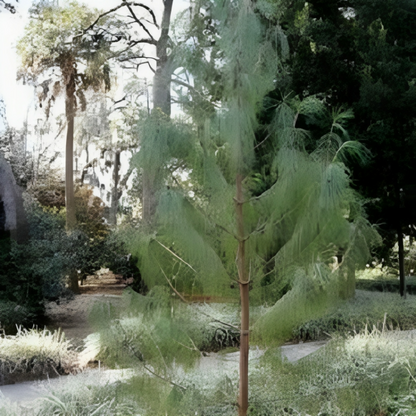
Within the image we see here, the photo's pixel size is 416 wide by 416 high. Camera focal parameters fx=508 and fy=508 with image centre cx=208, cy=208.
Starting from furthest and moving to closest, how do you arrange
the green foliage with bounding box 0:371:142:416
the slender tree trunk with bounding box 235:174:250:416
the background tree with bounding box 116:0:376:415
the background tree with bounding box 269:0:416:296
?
the background tree with bounding box 269:0:416:296 → the green foliage with bounding box 0:371:142:416 → the slender tree trunk with bounding box 235:174:250:416 → the background tree with bounding box 116:0:376:415

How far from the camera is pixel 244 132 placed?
1.92m

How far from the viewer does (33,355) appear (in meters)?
2.62

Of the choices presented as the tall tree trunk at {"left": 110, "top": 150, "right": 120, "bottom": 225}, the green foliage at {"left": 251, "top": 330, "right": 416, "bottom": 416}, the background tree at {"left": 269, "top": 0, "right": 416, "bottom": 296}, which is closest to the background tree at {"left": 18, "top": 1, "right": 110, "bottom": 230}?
the tall tree trunk at {"left": 110, "top": 150, "right": 120, "bottom": 225}

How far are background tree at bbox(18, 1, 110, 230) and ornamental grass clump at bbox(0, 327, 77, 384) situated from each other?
608 mm

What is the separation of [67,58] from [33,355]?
156cm

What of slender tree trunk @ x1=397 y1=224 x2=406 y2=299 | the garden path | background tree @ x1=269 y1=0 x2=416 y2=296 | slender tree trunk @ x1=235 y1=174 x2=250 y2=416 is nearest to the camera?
slender tree trunk @ x1=235 y1=174 x2=250 y2=416

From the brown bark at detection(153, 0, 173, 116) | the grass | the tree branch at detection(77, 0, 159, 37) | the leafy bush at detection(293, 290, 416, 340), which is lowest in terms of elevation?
the leafy bush at detection(293, 290, 416, 340)

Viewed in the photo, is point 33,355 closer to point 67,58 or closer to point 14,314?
point 14,314

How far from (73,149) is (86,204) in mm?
299

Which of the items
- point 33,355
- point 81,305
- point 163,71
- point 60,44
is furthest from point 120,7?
point 33,355

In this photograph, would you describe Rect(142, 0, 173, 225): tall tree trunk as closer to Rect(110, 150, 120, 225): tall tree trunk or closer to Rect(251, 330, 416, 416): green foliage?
Rect(110, 150, 120, 225): tall tree trunk

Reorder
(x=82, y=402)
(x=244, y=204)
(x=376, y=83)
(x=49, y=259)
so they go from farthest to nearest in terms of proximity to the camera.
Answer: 1. (x=376, y=83)
2. (x=49, y=259)
3. (x=82, y=402)
4. (x=244, y=204)

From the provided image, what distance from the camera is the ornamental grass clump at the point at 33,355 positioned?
2.62 meters

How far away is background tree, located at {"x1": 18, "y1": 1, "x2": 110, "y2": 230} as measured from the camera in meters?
2.67
